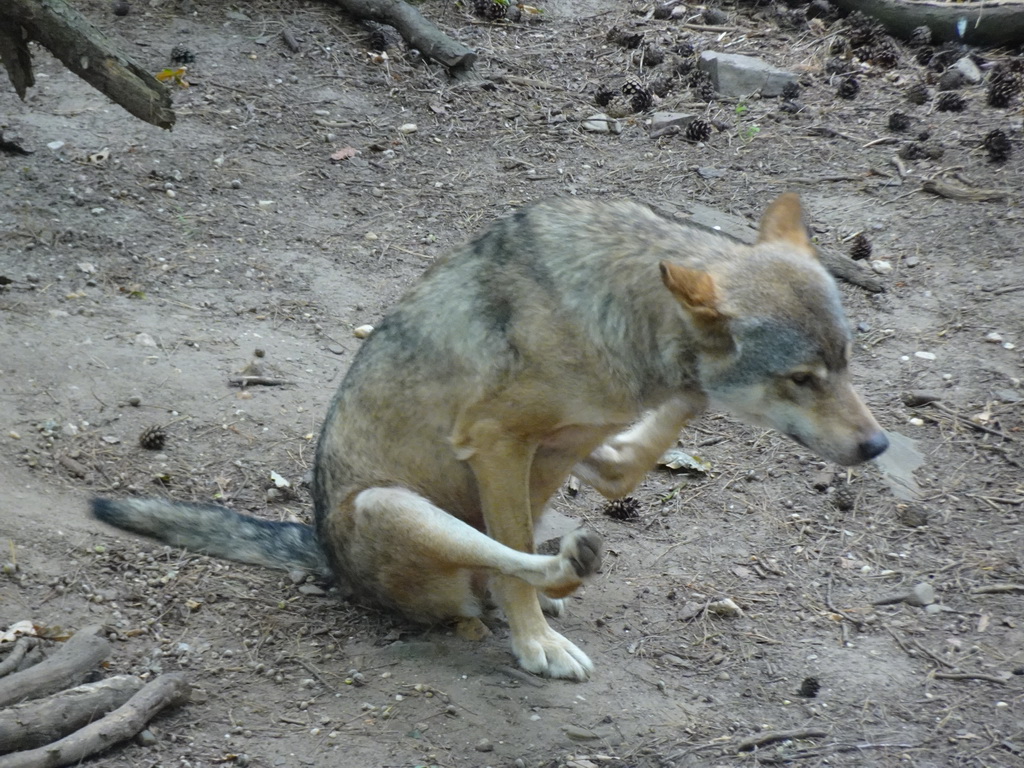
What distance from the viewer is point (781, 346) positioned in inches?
154

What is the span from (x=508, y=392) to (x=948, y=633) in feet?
8.03

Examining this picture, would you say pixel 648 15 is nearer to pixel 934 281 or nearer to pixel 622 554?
pixel 934 281

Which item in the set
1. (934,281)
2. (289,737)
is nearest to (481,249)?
(289,737)

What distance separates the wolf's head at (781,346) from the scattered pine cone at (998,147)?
5285mm

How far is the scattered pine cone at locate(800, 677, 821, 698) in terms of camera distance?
439 centimetres

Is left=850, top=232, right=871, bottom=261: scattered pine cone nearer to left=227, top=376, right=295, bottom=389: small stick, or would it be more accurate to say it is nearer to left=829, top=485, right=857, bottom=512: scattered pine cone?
left=829, top=485, right=857, bottom=512: scattered pine cone

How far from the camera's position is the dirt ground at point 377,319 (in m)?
4.25

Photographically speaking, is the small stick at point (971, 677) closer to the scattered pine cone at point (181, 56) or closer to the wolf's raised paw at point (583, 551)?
the wolf's raised paw at point (583, 551)

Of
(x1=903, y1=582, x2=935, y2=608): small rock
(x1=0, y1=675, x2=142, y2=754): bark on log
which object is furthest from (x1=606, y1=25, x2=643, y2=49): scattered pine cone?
(x1=0, y1=675, x2=142, y2=754): bark on log

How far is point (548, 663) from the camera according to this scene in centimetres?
454

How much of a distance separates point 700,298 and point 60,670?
2876 millimetres

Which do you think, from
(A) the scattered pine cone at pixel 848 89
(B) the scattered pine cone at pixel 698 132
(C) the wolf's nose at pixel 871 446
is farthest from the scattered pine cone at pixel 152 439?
(A) the scattered pine cone at pixel 848 89

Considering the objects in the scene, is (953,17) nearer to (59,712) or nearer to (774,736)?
(774,736)

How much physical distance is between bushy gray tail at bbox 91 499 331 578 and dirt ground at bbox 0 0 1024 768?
0.37 ft
